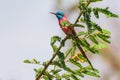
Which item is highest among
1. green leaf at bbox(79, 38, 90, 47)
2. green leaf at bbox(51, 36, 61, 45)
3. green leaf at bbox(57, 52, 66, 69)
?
green leaf at bbox(51, 36, 61, 45)

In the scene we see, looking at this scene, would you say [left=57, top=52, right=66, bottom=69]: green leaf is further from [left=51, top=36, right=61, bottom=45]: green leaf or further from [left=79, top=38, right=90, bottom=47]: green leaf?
[left=79, top=38, right=90, bottom=47]: green leaf

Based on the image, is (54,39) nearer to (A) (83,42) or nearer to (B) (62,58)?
(B) (62,58)

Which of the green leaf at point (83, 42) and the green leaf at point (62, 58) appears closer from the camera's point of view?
the green leaf at point (83, 42)

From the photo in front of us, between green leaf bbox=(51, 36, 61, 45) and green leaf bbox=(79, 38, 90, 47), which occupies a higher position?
green leaf bbox=(51, 36, 61, 45)

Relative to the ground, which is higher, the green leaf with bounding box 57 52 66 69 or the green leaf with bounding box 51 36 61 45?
the green leaf with bounding box 51 36 61 45

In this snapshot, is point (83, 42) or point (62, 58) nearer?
point (83, 42)

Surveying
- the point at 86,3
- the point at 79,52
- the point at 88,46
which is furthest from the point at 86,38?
the point at 79,52

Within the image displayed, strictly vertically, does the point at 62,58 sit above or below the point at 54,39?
below

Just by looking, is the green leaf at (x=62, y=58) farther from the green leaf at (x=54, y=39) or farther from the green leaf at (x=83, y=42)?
the green leaf at (x=83, y=42)

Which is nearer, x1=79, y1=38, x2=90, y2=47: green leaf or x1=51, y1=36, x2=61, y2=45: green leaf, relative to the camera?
x1=79, y1=38, x2=90, y2=47: green leaf

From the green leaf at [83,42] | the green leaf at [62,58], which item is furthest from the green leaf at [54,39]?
the green leaf at [83,42]

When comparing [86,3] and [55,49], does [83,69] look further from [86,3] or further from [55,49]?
[86,3]

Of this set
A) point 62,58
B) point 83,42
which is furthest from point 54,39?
point 83,42

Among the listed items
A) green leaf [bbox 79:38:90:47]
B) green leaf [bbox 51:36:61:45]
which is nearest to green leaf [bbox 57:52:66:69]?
green leaf [bbox 51:36:61:45]
